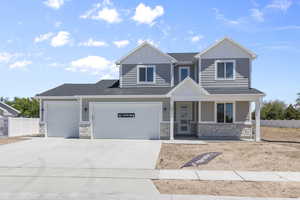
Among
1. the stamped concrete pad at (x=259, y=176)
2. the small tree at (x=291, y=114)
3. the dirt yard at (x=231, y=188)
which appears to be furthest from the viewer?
the small tree at (x=291, y=114)

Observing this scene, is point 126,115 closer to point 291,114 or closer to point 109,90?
point 109,90

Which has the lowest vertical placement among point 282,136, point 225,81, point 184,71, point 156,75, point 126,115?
point 282,136

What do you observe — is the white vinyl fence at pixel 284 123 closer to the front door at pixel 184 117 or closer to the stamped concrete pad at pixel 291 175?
the front door at pixel 184 117

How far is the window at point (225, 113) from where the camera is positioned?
19.6m

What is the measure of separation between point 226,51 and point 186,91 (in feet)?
15.9

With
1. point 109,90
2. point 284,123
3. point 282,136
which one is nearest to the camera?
point 109,90

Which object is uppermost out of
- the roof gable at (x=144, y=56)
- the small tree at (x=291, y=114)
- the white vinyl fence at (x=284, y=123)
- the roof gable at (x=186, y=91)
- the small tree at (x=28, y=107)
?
the roof gable at (x=144, y=56)

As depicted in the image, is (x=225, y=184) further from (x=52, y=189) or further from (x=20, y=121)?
(x=20, y=121)

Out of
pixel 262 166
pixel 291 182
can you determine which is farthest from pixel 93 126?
pixel 291 182

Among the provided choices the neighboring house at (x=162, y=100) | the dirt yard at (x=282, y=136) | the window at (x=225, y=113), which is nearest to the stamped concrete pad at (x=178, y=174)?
the neighboring house at (x=162, y=100)

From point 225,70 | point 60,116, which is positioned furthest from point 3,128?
point 225,70

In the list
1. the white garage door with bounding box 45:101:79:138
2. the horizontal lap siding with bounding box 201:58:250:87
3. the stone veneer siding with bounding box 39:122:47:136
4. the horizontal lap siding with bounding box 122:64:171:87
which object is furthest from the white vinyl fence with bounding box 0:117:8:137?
the horizontal lap siding with bounding box 201:58:250:87

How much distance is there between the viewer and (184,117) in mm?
21469

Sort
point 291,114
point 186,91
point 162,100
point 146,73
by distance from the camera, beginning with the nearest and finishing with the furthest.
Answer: point 186,91
point 162,100
point 146,73
point 291,114
